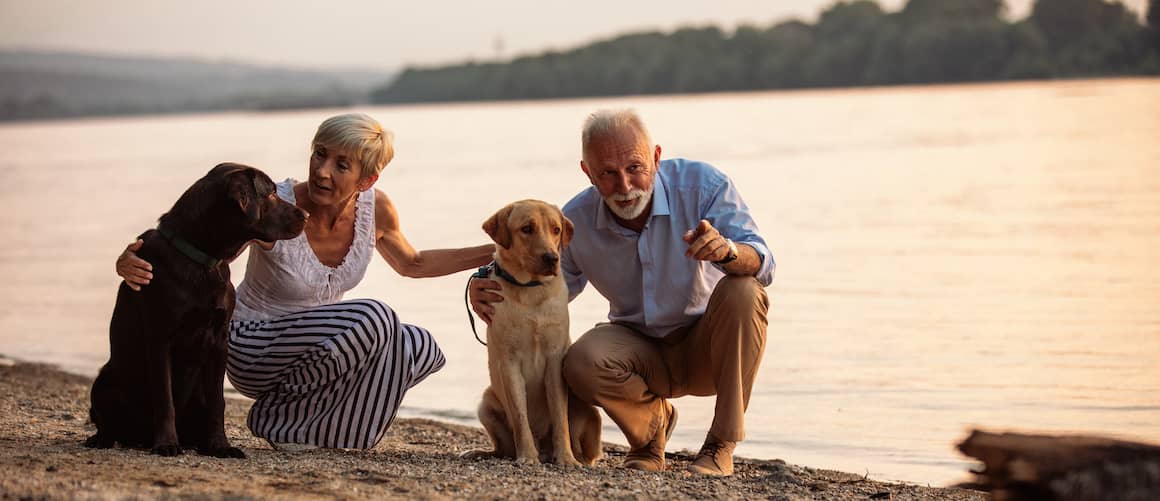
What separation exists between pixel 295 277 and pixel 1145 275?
843 cm

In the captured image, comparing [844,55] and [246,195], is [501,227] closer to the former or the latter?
[246,195]

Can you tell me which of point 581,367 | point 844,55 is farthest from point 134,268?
point 844,55

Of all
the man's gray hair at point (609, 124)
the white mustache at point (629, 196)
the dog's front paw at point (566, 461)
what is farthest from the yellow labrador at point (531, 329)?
the man's gray hair at point (609, 124)

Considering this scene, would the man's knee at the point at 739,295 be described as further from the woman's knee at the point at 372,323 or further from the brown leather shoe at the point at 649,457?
the woman's knee at the point at 372,323

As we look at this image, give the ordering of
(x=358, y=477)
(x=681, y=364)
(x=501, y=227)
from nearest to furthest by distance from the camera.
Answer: (x=358, y=477) < (x=501, y=227) < (x=681, y=364)

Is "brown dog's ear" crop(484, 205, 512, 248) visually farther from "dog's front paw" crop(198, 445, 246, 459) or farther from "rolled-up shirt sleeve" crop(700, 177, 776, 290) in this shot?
"dog's front paw" crop(198, 445, 246, 459)

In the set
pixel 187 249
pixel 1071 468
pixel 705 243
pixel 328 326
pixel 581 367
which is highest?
pixel 705 243

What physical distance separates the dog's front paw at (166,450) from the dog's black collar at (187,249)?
68 cm

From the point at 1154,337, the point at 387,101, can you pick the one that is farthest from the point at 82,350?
the point at 387,101

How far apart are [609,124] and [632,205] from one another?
0.37 metres

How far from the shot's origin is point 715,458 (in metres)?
5.28

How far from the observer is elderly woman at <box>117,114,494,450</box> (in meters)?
5.36

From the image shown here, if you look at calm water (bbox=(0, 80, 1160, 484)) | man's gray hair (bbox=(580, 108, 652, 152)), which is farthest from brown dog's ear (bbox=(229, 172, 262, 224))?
calm water (bbox=(0, 80, 1160, 484))

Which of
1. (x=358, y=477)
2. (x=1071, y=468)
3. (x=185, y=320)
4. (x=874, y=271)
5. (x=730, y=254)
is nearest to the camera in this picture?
(x=1071, y=468)
